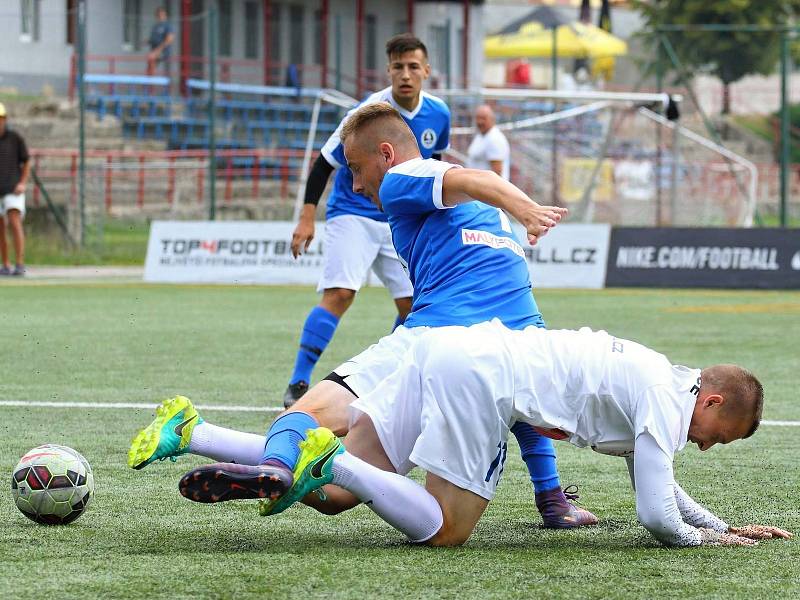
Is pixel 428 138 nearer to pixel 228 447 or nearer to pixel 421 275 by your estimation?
pixel 421 275

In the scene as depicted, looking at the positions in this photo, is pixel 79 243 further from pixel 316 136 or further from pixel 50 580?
pixel 50 580

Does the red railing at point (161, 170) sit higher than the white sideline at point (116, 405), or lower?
higher

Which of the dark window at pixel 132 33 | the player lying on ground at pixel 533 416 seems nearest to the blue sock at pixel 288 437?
the player lying on ground at pixel 533 416

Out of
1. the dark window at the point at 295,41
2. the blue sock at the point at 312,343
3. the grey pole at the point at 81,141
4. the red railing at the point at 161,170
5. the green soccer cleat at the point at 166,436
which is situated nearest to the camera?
the green soccer cleat at the point at 166,436

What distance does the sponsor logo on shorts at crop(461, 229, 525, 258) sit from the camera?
4887mm

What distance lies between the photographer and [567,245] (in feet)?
59.5

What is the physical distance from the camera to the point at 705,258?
17.7 metres

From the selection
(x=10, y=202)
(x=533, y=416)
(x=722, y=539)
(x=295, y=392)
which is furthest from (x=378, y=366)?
(x=10, y=202)

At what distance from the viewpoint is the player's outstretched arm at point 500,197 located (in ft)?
14.3

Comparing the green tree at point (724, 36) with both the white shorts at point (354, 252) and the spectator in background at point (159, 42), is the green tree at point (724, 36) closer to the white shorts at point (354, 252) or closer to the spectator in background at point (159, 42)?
the spectator in background at point (159, 42)

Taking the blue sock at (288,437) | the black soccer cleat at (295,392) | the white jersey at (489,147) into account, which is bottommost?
the black soccer cleat at (295,392)

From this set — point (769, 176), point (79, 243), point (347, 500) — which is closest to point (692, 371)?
point (347, 500)

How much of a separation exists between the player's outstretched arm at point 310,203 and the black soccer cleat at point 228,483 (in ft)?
12.5

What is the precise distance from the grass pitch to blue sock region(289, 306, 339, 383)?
317mm
